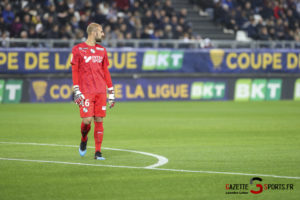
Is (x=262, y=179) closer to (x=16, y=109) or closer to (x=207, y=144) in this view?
(x=207, y=144)

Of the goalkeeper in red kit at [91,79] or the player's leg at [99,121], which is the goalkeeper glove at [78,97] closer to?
the goalkeeper in red kit at [91,79]

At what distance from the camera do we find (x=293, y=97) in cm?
2873

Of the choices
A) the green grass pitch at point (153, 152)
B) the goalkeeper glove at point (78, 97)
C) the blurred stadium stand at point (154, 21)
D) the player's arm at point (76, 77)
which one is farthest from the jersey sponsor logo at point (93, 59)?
the blurred stadium stand at point (154, 21)

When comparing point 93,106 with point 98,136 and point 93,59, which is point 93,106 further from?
point 93,59

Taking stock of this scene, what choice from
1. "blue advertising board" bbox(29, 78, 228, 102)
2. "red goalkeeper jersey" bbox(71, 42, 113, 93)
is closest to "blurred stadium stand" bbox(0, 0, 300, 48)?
"blue advertising board" bbox(29, 78, 228, 102)

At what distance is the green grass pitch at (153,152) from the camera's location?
8195 mm

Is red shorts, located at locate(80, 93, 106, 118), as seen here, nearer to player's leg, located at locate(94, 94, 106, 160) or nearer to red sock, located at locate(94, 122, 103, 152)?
player's leg, located at locate(94, 94, 106, 160)

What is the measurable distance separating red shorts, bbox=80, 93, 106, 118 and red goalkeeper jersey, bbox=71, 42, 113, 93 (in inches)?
3.8

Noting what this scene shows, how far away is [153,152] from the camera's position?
1193 cm

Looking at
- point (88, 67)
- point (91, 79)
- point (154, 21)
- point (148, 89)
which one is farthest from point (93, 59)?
point (154, 21)

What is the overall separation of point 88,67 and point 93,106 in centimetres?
62

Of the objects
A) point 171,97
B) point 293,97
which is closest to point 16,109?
point 171,97

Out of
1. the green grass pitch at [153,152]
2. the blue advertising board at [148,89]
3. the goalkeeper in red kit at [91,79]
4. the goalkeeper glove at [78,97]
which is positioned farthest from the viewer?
the blue advertising board at [148,89]

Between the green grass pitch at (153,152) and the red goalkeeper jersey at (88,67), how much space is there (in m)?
1.16
